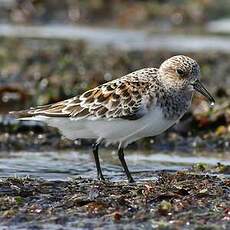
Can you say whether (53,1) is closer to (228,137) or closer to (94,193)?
(228,137)

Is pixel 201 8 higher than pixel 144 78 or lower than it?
higher

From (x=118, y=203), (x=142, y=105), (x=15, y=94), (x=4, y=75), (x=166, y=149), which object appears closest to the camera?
(x=118, y=203)

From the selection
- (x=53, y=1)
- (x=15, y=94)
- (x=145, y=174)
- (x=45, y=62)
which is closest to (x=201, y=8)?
(x=53, y=1)

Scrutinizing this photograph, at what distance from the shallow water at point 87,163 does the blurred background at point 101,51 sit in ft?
1.60

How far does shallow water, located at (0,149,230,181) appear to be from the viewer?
29.4 feet

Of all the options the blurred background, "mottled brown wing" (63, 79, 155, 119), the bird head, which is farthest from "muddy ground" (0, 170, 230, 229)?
the blurred background

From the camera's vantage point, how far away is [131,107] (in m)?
8.05

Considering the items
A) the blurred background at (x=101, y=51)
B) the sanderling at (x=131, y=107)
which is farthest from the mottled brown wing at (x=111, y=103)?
the blurred background at (x=101, y=51)

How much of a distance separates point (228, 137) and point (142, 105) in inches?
131

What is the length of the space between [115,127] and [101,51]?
8.91 meters

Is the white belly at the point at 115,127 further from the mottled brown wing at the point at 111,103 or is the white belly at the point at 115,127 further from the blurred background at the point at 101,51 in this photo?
the blurred background at the point at 101,51

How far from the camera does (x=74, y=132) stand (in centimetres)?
845

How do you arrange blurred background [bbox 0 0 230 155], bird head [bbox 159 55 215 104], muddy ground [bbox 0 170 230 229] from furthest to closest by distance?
blurred background [bbox 0 0 230 155] → bird head [bbox 159 55 215 104] → muddy ground [bbox 0 170 230 229]

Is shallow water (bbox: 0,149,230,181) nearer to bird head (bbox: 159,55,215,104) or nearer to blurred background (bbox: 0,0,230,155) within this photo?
blurred background (bbox: 0,0,230,155)
